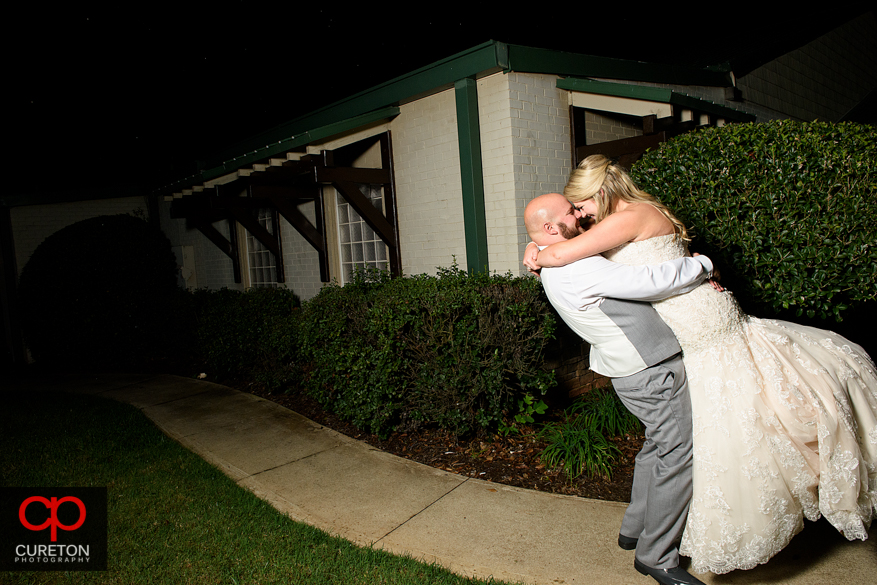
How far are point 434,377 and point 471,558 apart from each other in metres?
1.72

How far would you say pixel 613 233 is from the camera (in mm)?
2562

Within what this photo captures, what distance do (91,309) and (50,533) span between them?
7496 mm

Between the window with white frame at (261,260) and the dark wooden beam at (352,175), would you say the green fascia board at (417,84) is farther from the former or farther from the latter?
the window with white frame at (261,260)

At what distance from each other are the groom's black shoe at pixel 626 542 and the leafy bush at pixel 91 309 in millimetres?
8585

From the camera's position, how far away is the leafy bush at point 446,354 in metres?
4.48

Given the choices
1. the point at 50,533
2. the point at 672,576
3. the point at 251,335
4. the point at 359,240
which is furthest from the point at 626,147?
the point at 50,533

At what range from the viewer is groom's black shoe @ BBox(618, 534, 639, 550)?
9.49ft

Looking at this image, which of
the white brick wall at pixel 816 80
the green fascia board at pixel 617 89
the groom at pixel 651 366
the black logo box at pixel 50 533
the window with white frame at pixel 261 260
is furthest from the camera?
the window with white frame at pixel 261 260

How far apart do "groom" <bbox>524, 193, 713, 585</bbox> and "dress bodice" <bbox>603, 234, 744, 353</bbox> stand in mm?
66

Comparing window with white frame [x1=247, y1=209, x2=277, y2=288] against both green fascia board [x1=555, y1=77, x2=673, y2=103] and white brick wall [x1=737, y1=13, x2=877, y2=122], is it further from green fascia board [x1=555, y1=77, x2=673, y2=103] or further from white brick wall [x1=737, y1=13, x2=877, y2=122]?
white brick wall [x1=737, y1=13, x2=877, y2=122]

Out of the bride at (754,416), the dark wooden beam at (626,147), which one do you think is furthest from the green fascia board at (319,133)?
the bride at (754,416)

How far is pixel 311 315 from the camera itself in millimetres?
5641

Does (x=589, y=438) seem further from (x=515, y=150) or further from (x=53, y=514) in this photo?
(x=53, y=514)

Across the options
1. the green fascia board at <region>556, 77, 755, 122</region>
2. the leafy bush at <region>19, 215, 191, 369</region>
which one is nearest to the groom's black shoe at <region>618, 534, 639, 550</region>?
the green fascia board at <region>556, 77, 755, 122</region>
